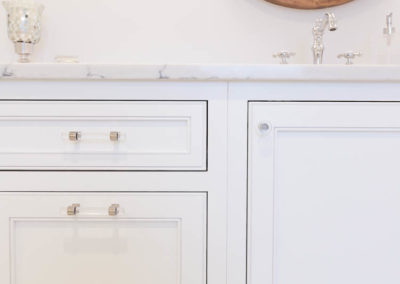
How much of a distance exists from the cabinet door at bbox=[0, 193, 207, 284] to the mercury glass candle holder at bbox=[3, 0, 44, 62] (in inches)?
22.0

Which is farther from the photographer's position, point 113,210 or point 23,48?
point 23,48

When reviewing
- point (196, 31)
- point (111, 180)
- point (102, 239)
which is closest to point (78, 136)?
point (111, 180)

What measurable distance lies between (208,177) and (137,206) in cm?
15

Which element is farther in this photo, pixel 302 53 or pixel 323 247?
pixel 302 53

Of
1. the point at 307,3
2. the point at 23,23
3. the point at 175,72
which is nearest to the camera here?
the point at 175,72

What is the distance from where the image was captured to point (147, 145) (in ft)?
2.63

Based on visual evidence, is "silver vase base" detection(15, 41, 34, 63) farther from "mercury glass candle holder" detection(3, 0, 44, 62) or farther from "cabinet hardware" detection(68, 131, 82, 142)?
"cabinet hardware" detection(68, 131, 82, 142)

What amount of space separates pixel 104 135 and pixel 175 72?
19 cm

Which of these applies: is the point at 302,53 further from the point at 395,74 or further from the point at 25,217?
the point at 25,217

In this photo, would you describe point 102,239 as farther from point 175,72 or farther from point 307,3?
point 307,3

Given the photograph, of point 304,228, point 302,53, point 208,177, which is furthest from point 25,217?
point 302,53

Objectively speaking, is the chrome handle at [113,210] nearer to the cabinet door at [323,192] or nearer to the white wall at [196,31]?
the cabinet door at [323,192]

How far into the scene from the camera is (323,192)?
81 cm

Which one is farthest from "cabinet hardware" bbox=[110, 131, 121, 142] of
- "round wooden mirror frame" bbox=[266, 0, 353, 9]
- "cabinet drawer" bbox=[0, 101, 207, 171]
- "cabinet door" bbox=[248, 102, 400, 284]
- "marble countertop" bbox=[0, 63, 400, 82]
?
"round wooden mirror frame" bbox=[266, 0, 353, 9]
